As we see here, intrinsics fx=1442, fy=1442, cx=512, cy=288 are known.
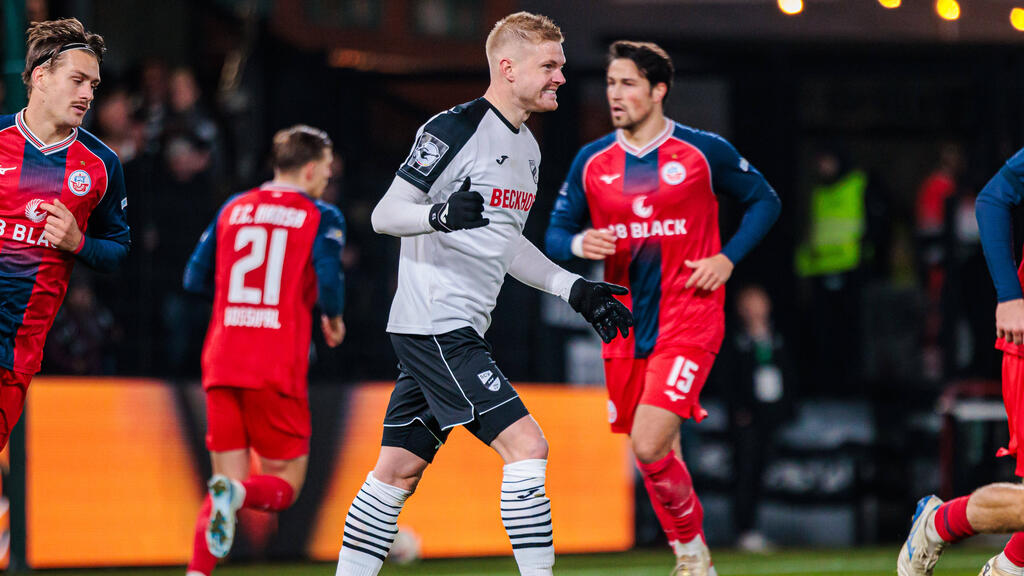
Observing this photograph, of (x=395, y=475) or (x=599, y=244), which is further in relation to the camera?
(x=599, y=244)

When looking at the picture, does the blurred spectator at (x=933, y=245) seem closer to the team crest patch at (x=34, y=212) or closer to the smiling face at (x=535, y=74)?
the smiling face at (x=535, y=74)

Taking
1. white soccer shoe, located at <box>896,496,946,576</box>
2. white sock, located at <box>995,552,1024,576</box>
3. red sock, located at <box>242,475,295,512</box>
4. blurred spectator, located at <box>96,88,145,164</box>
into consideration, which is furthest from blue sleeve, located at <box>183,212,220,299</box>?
→ white sock, located at <box>995,552,1024,576</box>

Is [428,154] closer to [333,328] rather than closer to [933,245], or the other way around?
[333,328]

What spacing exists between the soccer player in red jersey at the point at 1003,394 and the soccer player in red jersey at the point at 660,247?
115 centimetres

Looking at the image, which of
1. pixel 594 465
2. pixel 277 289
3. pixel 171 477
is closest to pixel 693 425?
pixel 594 465

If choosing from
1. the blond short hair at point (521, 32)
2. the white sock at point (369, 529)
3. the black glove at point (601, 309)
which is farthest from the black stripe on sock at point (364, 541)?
the blond short hair at point (521, 32)

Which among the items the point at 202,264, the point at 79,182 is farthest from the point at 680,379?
the point at 79,182

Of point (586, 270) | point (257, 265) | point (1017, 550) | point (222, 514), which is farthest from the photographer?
point (586, 270)

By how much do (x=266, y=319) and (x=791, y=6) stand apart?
7.76 meters

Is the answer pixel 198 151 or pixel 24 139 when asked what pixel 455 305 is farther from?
pixel 198 151

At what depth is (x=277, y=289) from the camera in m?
7.02

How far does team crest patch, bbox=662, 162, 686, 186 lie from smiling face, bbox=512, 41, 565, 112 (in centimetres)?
139

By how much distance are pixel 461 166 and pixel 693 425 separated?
240 inches

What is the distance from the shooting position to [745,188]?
6.68 m
